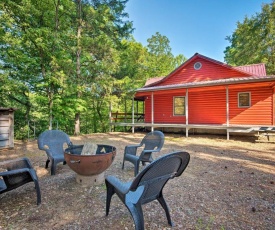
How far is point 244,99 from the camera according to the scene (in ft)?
34.5

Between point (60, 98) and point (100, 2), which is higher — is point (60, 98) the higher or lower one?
the lower one

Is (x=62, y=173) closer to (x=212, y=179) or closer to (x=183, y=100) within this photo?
(x=212, y=179)

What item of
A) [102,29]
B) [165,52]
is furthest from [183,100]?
[165,52]

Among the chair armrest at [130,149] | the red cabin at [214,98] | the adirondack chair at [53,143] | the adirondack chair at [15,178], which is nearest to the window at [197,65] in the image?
the red cabin at [214,98]

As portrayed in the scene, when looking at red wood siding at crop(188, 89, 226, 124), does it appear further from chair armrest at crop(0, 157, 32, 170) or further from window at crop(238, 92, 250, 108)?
chair armrest at crop(0, 157, 32, 170)

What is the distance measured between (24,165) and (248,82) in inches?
371

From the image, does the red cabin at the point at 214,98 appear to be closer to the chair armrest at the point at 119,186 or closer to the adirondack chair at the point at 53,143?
the adirondack chair at the point at 53,143

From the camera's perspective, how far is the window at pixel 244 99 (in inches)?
409

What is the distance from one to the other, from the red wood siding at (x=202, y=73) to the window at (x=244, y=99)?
1.42m

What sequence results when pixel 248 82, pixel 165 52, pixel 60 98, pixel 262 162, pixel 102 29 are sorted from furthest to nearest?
pixel 165 52
pixel 102 29
pixel 60 98
pixel 248 82
pixel 262 162

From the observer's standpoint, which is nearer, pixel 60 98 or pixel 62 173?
pixel 62 173

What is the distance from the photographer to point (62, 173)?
4.19 m

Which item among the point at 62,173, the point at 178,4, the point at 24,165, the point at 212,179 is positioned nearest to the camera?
the point at 24,165

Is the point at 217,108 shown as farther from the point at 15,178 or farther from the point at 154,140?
the point at 15,178
